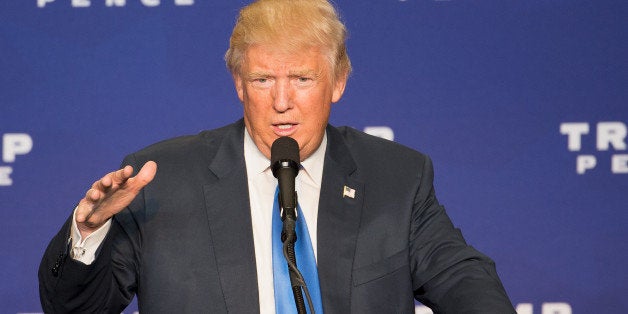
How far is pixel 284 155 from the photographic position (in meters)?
2.05

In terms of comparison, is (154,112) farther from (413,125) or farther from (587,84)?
(587,84)

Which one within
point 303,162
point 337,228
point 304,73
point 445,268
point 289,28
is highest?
point 289,28

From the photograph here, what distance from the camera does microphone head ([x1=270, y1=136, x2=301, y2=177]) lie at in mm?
2041

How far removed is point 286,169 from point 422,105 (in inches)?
67.1

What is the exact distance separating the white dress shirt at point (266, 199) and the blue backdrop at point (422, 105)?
977 millimetres

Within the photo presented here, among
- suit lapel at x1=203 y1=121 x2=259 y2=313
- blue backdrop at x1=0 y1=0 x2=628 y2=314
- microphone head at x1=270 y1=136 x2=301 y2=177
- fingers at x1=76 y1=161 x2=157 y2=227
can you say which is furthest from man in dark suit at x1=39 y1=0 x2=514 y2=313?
blue backdrop at x1=0 y1=0 x2=628 y2=314

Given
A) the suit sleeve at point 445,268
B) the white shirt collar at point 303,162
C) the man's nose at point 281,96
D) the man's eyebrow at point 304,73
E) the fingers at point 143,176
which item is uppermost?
the man's eyebrow at point 304,73

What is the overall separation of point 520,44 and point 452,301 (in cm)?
149

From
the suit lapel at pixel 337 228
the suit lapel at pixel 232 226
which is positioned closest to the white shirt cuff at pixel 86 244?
the suit lapel at pixel 232 226

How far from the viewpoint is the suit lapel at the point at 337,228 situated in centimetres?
245

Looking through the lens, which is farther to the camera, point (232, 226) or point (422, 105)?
point (422, 105)

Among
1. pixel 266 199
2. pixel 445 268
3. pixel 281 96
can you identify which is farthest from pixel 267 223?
pixel 445 268

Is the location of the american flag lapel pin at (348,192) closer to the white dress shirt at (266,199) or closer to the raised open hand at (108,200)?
the white dress shirt at (266,199)

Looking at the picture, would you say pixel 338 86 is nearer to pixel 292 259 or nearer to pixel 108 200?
pixel 108 200
